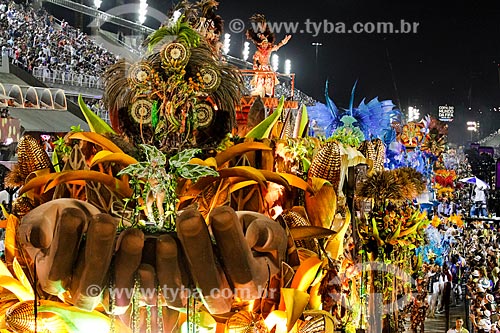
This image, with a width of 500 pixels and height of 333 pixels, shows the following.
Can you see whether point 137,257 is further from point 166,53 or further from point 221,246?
point 166,53

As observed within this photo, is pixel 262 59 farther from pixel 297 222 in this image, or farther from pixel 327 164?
pixel 297 222

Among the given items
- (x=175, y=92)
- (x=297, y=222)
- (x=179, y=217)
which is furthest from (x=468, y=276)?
(x=179, y=217)

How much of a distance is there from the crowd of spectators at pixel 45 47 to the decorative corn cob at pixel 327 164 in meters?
14.2

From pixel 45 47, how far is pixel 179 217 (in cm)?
1870

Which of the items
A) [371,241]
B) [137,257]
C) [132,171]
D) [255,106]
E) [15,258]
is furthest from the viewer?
[371,241]

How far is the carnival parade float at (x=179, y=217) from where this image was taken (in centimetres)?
354

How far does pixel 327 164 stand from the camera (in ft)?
17.9

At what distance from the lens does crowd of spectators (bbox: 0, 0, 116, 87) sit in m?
19.8

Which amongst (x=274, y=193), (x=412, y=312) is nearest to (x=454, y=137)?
(x=412, y=312)

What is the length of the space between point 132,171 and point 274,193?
1.34 m

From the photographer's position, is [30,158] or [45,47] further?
[45,47]

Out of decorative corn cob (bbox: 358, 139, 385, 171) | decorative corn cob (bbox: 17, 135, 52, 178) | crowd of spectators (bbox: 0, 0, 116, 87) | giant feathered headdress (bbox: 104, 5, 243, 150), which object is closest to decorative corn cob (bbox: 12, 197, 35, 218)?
decorative corn cob (bbox: 17, 135, 52, 178)

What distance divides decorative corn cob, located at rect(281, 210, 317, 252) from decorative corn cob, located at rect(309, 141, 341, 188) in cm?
55

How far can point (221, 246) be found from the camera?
3.57m
